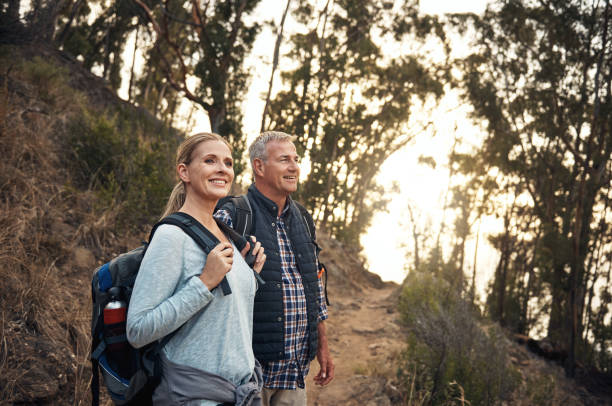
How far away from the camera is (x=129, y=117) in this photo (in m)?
10.7

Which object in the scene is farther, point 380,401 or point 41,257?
point 380,401

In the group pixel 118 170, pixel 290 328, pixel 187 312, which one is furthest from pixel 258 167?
pixel 118 170

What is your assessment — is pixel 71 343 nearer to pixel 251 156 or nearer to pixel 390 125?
pixel 251 156

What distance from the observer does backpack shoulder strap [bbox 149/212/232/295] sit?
5.52 feet

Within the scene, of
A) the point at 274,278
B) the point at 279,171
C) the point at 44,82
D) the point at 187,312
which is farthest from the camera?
the point at 44,82

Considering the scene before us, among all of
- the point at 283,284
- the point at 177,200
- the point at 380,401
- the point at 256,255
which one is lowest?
the point at 380,401

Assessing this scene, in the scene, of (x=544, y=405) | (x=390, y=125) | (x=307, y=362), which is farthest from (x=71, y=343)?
(x=390, y=125)

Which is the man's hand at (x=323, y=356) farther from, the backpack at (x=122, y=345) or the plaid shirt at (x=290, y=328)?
the backpack at (x=122, y=345)

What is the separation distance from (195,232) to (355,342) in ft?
22.0

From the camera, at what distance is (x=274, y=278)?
246 centimetres

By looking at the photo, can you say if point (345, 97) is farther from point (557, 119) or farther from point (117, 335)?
point (117, 335)

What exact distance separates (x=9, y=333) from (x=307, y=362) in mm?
2150

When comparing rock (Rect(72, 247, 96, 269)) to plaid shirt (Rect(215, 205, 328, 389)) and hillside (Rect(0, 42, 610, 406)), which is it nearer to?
hillside (Rect(0, 42, 610, 406))

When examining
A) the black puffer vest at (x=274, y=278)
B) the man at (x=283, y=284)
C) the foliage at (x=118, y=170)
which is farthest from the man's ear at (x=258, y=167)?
the foliage at (x=118, y=170)
